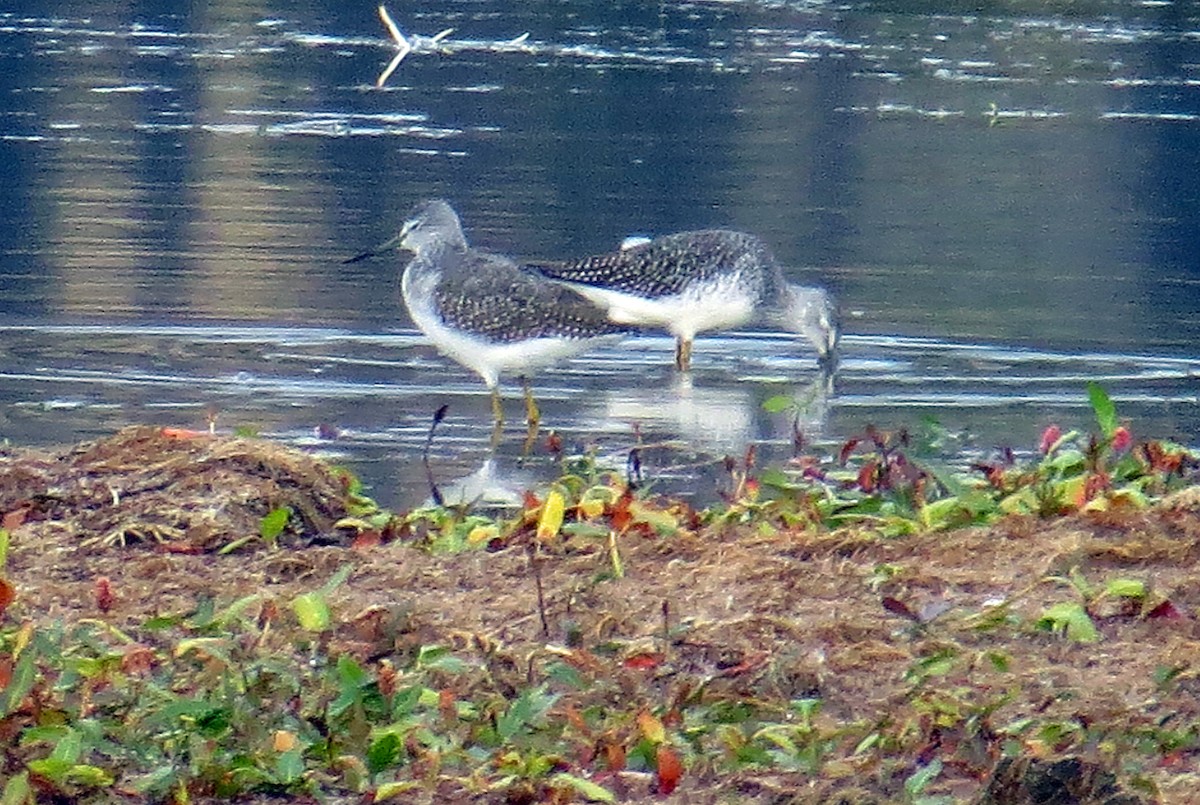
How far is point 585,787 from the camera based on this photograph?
410 centimetres

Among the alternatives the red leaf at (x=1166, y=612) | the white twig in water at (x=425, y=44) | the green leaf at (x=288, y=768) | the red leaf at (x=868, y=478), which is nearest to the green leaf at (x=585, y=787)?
the green leaf at (x=288, y=768)

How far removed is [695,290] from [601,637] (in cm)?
637

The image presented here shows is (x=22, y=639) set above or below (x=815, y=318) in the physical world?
above

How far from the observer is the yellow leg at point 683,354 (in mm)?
10875

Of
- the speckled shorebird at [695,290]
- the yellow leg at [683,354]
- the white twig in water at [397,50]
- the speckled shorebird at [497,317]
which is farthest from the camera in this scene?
the white twig in water at [397,50]

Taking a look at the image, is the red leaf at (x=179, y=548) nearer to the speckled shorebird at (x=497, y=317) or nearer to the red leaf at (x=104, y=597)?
the red leaf at (x=104, y=597)

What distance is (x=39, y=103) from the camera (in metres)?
19.0

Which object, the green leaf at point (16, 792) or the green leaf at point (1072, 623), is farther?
the green leaf at point (1072, 623)

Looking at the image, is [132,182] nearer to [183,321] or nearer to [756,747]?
[183,321]

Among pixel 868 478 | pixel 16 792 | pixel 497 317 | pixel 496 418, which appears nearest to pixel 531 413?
pixel 496 418

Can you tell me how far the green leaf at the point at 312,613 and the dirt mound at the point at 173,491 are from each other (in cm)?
109

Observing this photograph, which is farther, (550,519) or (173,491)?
(173,491)

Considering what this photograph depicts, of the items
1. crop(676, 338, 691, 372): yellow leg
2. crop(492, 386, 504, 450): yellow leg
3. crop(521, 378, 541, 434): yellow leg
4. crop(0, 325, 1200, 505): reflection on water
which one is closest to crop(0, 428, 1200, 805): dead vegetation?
crop(0, 325, 1200, 505): reflection on water

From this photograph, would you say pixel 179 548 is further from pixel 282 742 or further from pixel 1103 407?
pixel 1103 407
